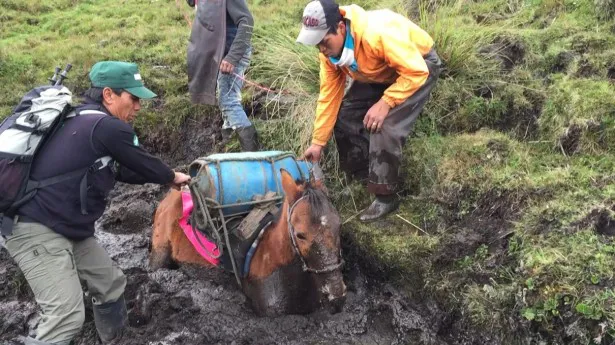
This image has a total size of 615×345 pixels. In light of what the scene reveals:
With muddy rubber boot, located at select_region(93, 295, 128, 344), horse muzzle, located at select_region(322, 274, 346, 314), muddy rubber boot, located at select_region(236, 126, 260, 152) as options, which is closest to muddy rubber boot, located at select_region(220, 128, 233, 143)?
muddy rubber boot, located at select_region(236, 126, 260, 152)

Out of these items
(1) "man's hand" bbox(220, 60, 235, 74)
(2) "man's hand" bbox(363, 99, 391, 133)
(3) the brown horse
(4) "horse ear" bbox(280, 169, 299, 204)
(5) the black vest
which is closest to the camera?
(5) the black vest

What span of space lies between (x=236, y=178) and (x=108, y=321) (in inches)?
55.1

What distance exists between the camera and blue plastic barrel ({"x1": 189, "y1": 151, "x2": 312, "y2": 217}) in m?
3.96

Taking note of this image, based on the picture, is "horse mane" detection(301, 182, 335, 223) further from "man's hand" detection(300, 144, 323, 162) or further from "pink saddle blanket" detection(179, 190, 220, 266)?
"man's hand" detection(300, 144, 323, 162)

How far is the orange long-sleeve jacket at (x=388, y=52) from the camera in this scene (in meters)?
3.89

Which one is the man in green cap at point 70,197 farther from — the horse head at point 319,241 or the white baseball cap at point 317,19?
the white baseball cap at point 317,19

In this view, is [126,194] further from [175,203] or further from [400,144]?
[400,144]

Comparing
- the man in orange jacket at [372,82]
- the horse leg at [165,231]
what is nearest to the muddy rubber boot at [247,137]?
the man in orange jacket at [372,82]

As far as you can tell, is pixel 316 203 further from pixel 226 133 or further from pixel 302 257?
pixel 226 133

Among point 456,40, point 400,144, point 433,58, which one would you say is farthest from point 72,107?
point 456,40

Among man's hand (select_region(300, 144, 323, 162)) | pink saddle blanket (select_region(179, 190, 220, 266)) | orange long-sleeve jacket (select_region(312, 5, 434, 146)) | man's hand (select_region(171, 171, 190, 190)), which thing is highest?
orange long-sleeve jacket (select_region(312, 5, 434, 146))

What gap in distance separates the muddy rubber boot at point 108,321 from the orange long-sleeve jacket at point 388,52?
100 inches

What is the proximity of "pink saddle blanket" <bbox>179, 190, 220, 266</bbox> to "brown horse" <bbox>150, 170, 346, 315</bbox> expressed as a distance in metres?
0.32

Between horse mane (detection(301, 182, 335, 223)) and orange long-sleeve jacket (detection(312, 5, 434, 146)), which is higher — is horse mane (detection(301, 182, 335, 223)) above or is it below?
below
